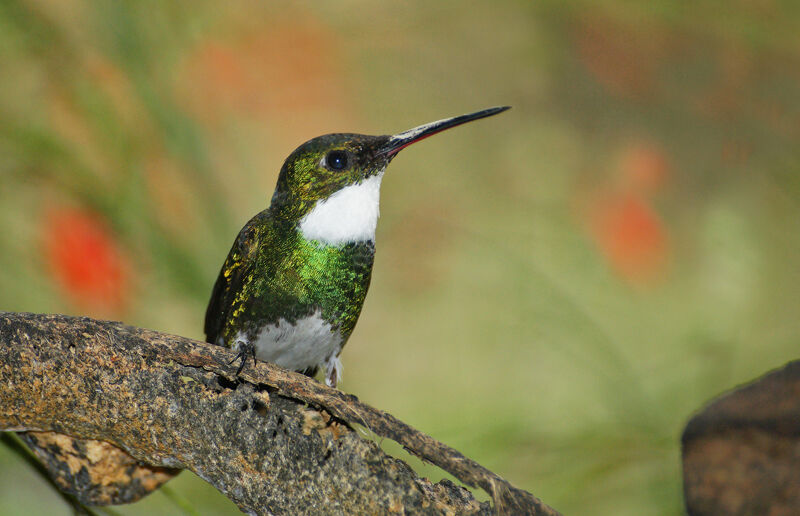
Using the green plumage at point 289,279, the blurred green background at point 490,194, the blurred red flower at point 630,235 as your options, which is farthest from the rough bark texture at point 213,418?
the blurred red flower at point 630,235

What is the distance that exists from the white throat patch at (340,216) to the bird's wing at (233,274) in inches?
3.8

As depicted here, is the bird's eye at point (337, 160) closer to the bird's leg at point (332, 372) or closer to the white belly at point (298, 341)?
the white belly at point (298, 341)

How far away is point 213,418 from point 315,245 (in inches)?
12.1

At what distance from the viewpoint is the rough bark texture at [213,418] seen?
729mm

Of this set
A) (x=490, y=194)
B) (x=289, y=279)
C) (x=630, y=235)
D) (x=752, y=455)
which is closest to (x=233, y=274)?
(x=289, y=279)

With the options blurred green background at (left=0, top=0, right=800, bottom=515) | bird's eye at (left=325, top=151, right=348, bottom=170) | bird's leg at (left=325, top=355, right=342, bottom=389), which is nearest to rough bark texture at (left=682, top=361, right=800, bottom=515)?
blurred green background at (left=0, top=0, right=800, bottom=515)

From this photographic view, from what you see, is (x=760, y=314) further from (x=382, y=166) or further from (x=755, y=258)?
(x=382, y=166)

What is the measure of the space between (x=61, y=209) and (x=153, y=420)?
1.22 meters

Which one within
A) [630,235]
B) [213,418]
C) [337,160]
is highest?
[630,235]

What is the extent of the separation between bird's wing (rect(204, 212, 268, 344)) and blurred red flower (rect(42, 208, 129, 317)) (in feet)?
2.63

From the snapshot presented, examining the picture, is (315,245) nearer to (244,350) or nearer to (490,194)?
(244,350)

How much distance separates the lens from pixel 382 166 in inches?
40.3

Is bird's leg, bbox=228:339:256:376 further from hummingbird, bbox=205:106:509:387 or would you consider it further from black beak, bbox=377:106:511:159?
black beak, bbox=377:106:511:159

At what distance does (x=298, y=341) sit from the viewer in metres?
1.05
